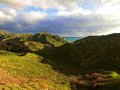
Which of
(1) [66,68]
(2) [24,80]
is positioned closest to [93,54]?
(1) [66,68]

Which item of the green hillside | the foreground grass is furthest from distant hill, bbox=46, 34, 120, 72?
the foreground grass

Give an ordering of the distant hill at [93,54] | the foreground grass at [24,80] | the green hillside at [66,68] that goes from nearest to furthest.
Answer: the foreground grass at [24,80] → the green hillside at [66,68] → the distant hill at [93,54]

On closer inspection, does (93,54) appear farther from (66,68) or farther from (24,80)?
(24,80)

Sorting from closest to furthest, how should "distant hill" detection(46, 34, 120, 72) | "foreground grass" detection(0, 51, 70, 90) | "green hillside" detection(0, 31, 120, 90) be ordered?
"foreground grass" detection(0, 51, 70, 90) → "green hillside" detection(0, 31, 120, 90) → "distant hill" detection(46, 34, 120, 72)

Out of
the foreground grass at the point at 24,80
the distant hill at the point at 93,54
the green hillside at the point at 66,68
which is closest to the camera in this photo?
the foreground grass at the point at 24,80

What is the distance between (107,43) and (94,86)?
64.8 meters

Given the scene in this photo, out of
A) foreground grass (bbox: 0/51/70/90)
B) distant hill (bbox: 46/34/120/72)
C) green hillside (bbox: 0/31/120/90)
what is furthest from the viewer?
distant hill (bbox: 46/34/120/72)

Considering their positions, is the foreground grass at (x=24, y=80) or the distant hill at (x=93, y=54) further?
the distant hill at (x=93, y=54)

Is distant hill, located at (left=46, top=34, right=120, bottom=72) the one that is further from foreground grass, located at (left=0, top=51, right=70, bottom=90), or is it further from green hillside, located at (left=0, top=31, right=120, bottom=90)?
foreground grass, located at (left=0, top=51, right=70, bottom=90)

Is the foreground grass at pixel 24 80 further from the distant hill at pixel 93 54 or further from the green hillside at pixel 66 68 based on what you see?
the distant hill at pixel 93 54

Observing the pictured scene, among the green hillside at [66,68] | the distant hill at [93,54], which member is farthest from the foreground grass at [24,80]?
the distant hill at [93,54]

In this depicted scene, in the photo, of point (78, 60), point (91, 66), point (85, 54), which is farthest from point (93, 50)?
point (91, 66)

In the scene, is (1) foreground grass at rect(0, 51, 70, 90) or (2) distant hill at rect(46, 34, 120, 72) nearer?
(1) foreground grass at rect(0, 51, 70, 90)

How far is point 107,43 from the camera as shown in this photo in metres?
115
